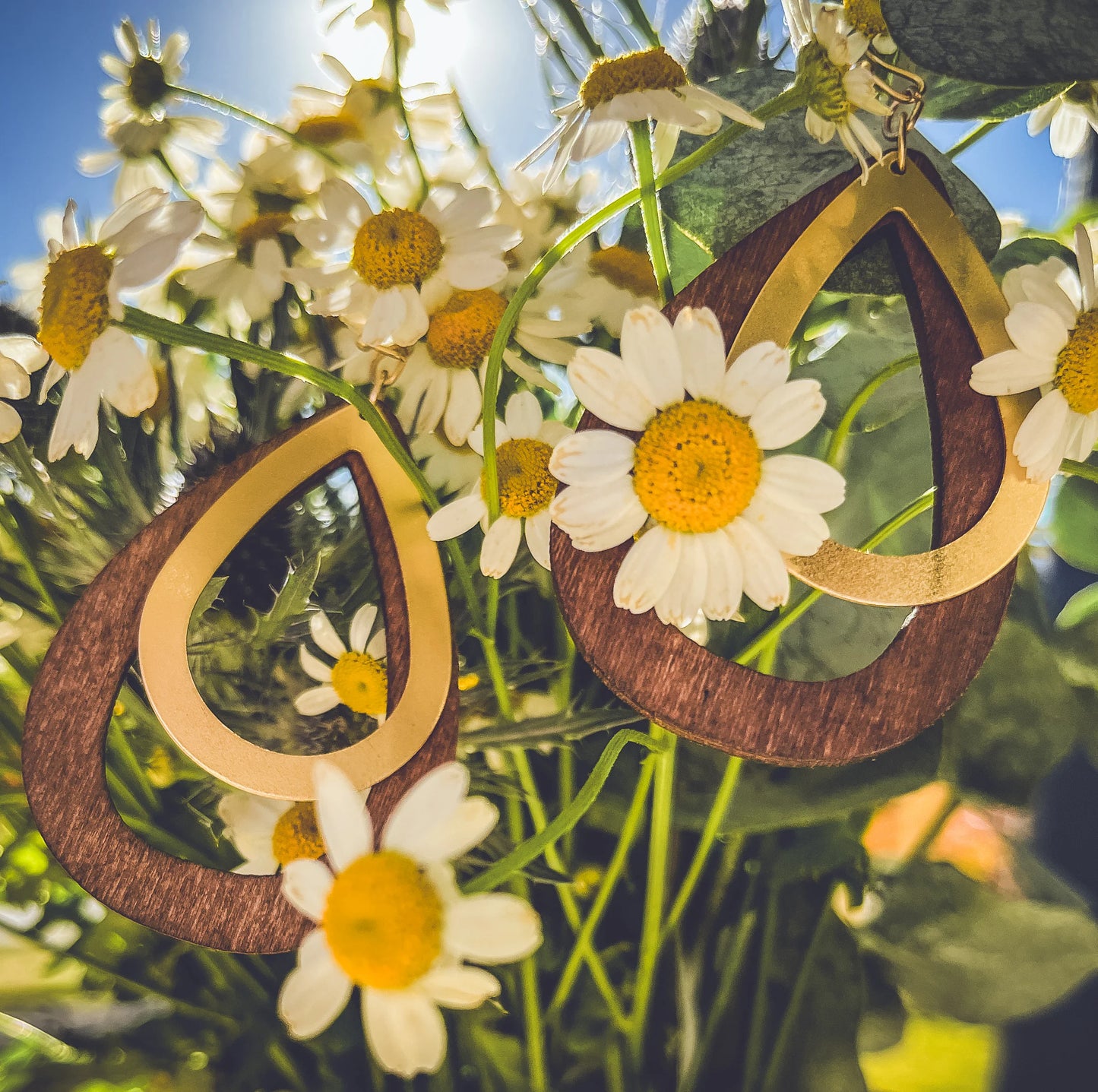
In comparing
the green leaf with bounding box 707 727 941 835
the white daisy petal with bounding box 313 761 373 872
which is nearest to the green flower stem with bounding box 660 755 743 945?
the green leaf with bounding box 707 727 941 835

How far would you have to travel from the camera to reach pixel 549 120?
281mm

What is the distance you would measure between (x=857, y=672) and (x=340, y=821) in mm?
123

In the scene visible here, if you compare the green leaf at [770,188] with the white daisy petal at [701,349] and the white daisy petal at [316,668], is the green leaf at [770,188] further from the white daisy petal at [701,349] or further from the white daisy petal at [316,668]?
the white daisy petal at [316,668]

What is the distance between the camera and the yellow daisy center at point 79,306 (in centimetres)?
17

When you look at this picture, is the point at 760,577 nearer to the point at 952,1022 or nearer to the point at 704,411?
the point at 704,411

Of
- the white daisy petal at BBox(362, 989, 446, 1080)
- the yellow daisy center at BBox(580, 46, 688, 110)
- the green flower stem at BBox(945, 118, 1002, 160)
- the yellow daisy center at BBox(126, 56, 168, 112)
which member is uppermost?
the yellow daisy center at BBox(126, 56, 168, 112)

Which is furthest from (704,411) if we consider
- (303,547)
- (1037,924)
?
(1037,924)

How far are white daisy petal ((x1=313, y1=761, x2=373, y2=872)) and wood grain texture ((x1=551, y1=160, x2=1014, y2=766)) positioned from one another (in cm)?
6

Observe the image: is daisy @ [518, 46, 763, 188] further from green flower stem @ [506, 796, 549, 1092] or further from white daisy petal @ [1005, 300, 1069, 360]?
green flower stem @ [506, 796, 549, 1092]

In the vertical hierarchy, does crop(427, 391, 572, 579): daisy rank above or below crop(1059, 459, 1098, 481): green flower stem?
above

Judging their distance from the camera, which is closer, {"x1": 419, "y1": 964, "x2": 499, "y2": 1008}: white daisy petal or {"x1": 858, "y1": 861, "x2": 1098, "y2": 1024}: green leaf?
{"x1": 419, "y1": 964, "x2": 499, "y2": 1008}: white daisy petal

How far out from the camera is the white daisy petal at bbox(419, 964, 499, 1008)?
152 millimetres

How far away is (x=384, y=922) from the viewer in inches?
6.1

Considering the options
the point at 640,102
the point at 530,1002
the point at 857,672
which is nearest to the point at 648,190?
the point at 640,102
